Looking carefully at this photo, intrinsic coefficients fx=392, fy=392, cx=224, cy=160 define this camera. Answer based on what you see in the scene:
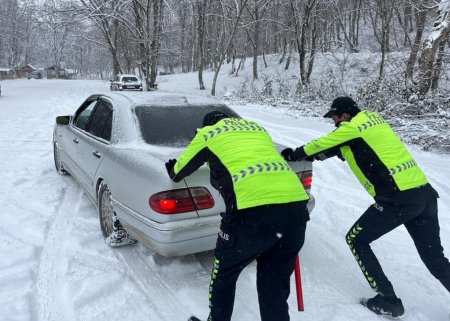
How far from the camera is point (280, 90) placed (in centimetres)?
1839

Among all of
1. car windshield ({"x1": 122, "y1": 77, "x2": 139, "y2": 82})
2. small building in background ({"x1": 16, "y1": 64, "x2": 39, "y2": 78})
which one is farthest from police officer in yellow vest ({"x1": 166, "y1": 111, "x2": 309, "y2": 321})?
small building in background ({"x1": 16, "y1": 64, "x2": 39, "y2": 78})

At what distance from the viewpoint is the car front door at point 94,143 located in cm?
411

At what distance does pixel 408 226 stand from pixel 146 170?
2.10 meters

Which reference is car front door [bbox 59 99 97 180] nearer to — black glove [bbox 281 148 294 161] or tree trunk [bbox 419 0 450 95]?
black glove [bbox 281 148 294 161]

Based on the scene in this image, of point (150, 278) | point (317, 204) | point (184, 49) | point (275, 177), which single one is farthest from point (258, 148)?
point (184, 49)

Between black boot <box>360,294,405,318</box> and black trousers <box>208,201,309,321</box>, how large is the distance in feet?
3.35

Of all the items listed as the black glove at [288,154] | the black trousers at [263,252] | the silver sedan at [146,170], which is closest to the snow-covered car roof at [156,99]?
the silver sedan at [146,170]

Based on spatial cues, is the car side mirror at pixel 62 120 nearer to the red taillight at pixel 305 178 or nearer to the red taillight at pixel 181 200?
the red taillight at pixel 181 200

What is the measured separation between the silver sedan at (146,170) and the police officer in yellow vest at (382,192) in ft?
2.37

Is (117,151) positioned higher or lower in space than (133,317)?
higher

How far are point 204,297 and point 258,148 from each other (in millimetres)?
1454

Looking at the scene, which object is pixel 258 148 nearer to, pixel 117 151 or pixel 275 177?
pixel 275 177

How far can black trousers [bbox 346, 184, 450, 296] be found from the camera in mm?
2877

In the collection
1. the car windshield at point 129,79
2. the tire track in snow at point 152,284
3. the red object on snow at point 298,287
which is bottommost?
the tire track in snow at point 152,284
